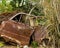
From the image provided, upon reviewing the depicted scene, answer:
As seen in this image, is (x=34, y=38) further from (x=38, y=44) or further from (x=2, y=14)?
(x=2, y=14)

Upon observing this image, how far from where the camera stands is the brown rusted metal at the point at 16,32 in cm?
360

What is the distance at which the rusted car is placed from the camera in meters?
3.59

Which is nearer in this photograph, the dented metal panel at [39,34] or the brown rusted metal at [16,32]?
the dented metal panel at [39,34]

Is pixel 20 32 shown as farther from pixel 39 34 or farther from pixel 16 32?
pixel 39 34

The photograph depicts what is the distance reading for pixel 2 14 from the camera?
4004 millimetres

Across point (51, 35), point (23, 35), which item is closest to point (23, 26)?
point (23, 35)

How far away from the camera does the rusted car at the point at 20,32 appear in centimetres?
359

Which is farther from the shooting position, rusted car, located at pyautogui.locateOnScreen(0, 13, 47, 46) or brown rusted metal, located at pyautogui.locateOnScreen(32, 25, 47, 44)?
rusted car, located at pyautogui.locateOnScreen(0, 13, 47, 46)

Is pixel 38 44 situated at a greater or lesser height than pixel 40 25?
lesser

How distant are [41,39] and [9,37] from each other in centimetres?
54

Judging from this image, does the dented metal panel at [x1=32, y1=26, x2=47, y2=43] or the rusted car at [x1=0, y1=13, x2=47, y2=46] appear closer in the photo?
the dented metal panel at [x1=32, y1=26, x2=47, y2=43]

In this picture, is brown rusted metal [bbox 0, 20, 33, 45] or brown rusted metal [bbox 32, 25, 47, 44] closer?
brown rusted metal [bbox 32, 25, 47, 44]

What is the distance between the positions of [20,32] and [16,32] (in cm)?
7

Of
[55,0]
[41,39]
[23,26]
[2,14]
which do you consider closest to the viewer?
[55,0]
